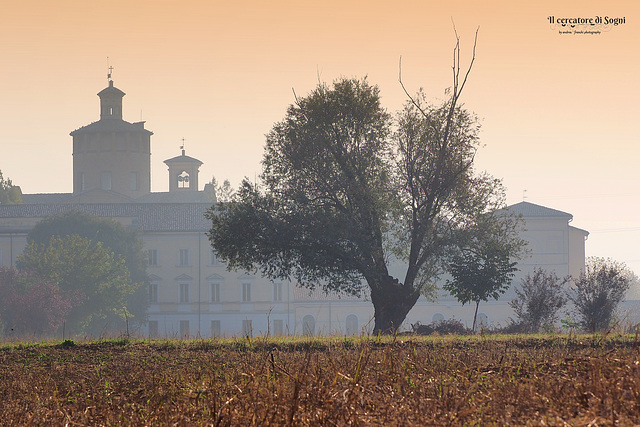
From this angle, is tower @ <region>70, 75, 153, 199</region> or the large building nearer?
the large building

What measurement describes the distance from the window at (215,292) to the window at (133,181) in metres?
23.9

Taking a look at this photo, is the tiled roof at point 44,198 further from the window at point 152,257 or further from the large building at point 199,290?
the window at point 152,257

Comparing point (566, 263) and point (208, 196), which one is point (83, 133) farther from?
point (566, 263)

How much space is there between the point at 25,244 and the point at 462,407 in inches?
3132

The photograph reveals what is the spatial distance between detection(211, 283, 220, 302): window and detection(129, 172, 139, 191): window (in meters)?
23.9

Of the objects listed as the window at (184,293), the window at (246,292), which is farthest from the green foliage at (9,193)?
the window at (246,292)

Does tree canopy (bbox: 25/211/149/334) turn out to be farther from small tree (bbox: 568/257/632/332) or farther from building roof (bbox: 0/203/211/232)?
small tree (bbox: 568/257/632/332)

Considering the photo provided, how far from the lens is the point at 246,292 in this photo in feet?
272

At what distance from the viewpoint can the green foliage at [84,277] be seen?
6331 cm

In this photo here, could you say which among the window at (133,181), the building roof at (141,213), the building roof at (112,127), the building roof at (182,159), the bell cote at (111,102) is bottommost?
the building roof at (141,213)

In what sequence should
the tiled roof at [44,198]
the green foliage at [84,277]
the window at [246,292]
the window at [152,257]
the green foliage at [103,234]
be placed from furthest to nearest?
the tiled roof at [44,198]
the window at [246,292]
the window at [152,257]
the green foliage at [103,234]
the green foliage at [84,277]

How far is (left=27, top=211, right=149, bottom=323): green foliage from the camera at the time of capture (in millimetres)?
72625

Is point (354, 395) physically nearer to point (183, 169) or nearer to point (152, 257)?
point (152, 257)

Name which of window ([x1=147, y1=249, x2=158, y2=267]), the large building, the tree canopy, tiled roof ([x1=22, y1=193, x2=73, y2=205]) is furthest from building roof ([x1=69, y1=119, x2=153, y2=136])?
the tree canopy
